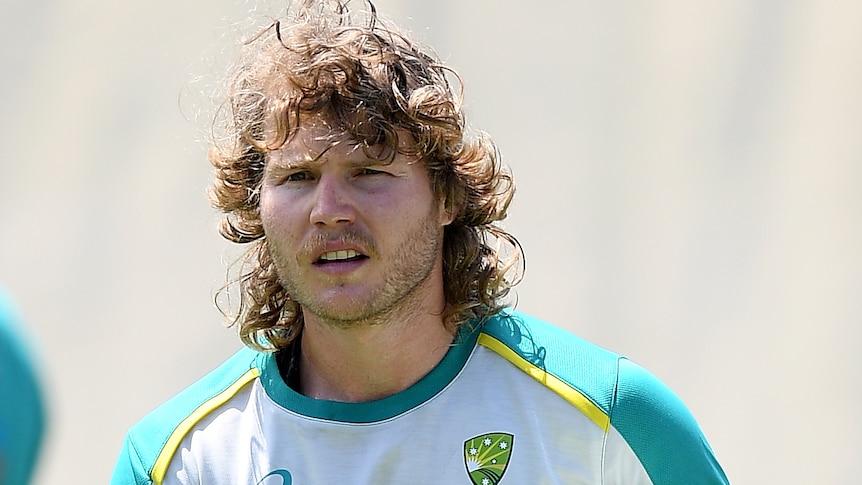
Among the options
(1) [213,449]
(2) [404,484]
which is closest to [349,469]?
(2) [404,484]

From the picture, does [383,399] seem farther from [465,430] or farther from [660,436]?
[660,436]

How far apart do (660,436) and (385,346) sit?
48 centimetres

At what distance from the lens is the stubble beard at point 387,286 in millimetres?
2123

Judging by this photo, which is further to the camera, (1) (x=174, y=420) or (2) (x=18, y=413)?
(1) (x=174, y=420)

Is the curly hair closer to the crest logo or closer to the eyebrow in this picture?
the eyebrow

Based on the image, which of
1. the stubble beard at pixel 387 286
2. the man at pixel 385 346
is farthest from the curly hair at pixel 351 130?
the stubble beard at pixel 387 286

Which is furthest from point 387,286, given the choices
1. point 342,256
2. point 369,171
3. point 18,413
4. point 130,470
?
point 18,413

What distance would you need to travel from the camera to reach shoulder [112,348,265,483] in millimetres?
2223

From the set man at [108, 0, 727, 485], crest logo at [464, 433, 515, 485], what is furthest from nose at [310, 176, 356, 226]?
crest logo at [464, 433, 515, 485]

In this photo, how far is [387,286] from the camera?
213cm

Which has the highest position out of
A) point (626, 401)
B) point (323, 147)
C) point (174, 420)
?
point (323, 147)

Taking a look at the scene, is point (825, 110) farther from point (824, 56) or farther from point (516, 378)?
point (516, 378)

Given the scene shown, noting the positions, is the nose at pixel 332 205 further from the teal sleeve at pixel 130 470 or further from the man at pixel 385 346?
the teal sleeve at pixel 130 470

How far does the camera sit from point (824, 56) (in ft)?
12.4
